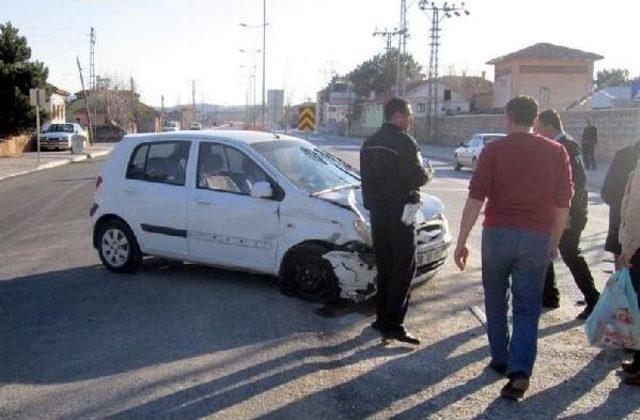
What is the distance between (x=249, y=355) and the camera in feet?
18.2

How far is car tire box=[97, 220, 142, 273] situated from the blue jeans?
472 centimetres

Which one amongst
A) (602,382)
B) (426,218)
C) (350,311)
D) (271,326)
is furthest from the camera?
(426,218)

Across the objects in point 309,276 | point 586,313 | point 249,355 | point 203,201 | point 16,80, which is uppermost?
point 16,80

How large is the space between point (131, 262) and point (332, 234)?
2759 mm

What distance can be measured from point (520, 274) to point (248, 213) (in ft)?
11.0

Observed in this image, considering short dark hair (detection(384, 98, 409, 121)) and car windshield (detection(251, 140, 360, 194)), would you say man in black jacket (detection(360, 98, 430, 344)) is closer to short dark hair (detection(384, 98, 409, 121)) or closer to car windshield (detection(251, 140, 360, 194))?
short dark hair (detection(384, 98, 409, 121))

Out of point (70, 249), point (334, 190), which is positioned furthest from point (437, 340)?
point (70, 249)

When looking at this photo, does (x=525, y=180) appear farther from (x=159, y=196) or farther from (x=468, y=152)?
(x=468, y=152)

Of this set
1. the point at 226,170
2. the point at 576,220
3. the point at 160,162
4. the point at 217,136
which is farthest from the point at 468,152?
the point at 576,220

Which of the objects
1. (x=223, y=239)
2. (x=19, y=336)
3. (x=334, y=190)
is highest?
(x=334, y=190)

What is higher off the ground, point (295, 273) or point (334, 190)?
point (334, 190)

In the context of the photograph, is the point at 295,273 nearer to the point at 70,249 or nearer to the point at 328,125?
the point at 70,249

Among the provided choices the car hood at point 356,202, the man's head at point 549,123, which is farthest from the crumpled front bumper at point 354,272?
the man's head at point 549,123

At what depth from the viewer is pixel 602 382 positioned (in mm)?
5035
